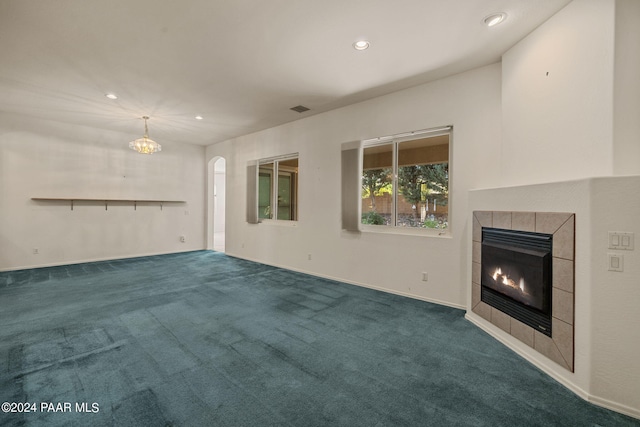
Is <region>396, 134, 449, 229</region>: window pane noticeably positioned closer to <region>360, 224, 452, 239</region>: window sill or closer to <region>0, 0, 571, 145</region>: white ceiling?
<region>360, 224, 452, 239</region>: window sill

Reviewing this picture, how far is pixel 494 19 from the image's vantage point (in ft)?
8.37

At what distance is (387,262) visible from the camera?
428 centimetres

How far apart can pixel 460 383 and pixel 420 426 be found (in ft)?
1.98

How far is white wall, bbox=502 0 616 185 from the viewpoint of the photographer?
7.06ft

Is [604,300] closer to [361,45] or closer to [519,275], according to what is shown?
[519,275]

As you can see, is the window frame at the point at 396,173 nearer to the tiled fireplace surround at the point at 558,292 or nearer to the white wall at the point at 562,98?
the white wall at the point at 562,98

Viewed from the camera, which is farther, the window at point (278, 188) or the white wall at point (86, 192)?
the window at point (278, 188)

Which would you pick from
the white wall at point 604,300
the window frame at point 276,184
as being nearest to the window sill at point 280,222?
the window frame at point 276,184

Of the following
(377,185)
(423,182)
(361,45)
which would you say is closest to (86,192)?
(377,185)

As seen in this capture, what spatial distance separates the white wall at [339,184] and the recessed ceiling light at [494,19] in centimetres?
87

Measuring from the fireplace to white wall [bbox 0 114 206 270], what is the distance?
739cm

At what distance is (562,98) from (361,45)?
1939 mm

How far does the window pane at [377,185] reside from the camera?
4387mm

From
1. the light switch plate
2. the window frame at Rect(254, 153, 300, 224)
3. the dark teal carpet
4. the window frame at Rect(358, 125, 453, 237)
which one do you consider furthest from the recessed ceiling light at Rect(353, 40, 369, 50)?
the dark teal carpet
